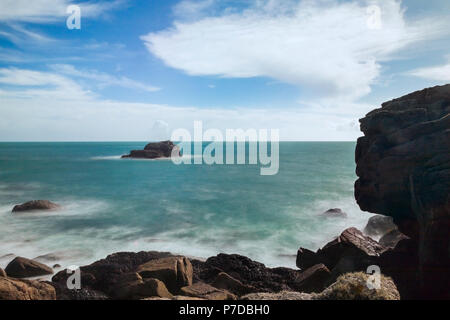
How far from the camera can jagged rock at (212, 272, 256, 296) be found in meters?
17.8

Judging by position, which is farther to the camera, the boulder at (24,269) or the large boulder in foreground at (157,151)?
the large boulder in foreground at (157,151)

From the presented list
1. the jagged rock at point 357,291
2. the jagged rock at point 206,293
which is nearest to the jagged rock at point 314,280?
the jagged rock at point 357,291

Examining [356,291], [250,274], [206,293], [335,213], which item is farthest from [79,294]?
[335,213]

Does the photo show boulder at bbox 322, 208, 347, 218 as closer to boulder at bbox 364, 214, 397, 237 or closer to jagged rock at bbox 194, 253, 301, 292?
boulder at bbox 364, 214, 397, 237

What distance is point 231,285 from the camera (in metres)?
18.1

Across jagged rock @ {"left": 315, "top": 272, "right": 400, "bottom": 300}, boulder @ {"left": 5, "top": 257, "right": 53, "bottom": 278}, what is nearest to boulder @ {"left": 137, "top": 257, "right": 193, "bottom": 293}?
jagged rock @ {"left": 315, "top": 272, "right": 400, "bottom": 300}

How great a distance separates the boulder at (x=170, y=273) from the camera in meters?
17.4

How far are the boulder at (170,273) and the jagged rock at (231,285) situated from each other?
5.88 ft

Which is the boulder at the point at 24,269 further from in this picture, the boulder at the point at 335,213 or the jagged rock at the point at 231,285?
the boulder at the point at 335,213

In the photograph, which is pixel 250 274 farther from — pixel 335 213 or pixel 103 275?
pixel 335 213

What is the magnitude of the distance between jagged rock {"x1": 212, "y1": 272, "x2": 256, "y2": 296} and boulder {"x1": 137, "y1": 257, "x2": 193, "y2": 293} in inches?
70.5

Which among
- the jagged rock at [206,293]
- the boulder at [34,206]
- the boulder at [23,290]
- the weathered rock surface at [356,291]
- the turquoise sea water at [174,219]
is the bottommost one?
the turquoise sea water at [174,219]

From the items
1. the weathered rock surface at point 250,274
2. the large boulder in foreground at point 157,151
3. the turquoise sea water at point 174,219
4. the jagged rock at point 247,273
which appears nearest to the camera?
the weathered rock surface at point 250,274

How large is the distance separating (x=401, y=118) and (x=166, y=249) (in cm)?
2270
